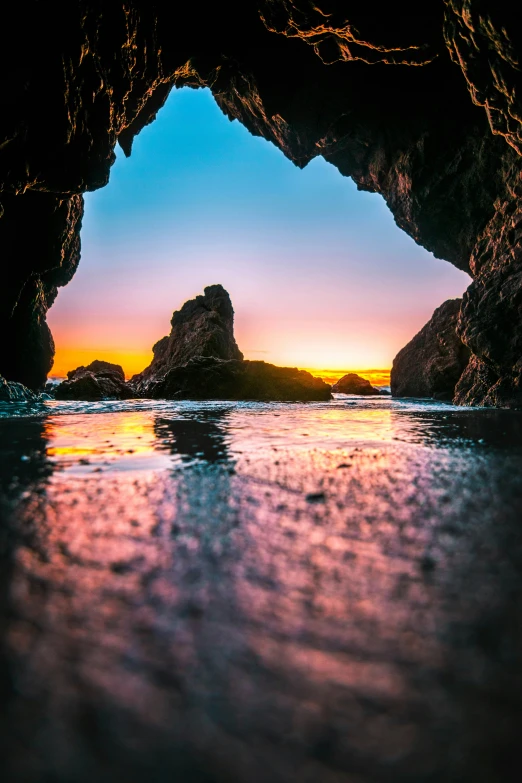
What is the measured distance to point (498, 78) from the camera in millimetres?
6715

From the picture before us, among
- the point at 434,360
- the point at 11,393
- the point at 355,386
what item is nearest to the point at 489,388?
the point at 434,360

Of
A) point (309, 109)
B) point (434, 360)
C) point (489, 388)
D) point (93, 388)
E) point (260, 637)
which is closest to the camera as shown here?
point (260, 637)

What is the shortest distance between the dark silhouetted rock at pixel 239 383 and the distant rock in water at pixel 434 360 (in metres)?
6.15

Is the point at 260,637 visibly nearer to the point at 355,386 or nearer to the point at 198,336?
the point at 198,336

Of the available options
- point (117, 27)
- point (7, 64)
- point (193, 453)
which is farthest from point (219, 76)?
point (193, 453)

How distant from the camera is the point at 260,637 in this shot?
1.98ft

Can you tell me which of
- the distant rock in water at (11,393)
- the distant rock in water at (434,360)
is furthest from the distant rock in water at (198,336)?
the distant rock in water at (11,393)

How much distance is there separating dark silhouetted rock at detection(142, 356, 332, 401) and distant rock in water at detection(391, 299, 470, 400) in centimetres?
615

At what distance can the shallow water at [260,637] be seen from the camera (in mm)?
421

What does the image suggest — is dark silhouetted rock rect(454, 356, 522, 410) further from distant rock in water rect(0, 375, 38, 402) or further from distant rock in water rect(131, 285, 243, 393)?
distant rock in water rect(131, 285, 243, 393)

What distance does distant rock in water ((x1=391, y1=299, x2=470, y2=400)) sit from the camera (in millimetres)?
17109

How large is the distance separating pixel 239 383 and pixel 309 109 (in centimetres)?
1049

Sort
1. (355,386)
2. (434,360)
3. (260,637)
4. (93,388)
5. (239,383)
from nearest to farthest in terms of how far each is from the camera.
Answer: (260,637) < (93,388) < (239,383) < (434,360) < (355,386)

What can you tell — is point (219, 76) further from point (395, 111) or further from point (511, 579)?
point (511, 579)
